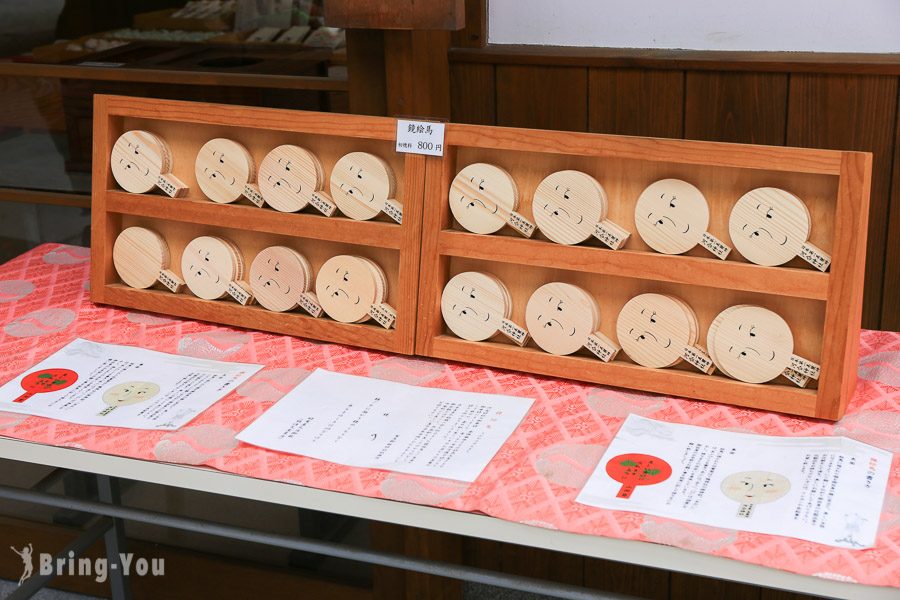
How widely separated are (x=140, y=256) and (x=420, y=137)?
657 mm

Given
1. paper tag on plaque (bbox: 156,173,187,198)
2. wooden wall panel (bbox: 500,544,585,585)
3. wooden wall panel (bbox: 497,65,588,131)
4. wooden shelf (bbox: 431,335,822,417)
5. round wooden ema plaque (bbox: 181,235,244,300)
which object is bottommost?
wooden wall panel (bbox: 500,544,585,585)

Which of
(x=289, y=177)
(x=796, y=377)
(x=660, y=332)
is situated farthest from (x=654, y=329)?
(x=289, y=177)

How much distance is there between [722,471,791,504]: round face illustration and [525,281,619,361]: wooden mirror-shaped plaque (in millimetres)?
340

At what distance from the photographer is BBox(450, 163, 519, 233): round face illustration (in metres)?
1.70

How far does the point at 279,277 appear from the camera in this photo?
1881 mm

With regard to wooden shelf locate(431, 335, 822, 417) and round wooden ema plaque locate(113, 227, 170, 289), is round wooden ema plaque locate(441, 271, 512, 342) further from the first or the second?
round wooden ema plaque locate(113, 227, 170, 289)

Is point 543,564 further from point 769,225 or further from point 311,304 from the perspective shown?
point 769,225

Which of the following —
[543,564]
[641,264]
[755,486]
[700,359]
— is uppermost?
[641,264]

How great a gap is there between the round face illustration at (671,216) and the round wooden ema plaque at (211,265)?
790 mm

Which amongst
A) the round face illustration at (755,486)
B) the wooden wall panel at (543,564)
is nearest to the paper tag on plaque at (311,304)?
the round face illustration at (755,486)

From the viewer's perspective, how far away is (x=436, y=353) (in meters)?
1.77

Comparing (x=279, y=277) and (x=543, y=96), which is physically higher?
(x=543, y=96)

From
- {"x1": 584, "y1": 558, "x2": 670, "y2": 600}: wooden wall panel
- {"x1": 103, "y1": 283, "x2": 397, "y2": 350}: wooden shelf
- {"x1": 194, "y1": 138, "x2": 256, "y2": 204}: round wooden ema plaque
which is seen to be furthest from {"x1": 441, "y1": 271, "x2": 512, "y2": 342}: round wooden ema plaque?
{"x1": 584, "y1": 558, "x2": 670, "y2": 600}: wooden wall panel

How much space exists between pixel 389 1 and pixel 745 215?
741 mm
